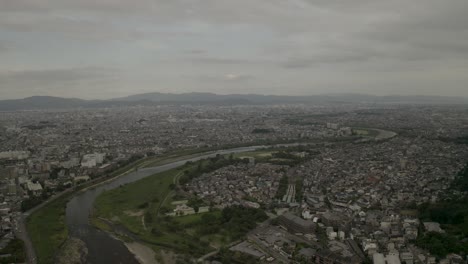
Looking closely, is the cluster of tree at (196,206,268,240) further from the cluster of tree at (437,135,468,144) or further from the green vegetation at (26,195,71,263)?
the cluster of tree at (437,135,468,144)

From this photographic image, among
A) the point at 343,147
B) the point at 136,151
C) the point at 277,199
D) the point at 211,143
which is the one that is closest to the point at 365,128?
the point at 343,147

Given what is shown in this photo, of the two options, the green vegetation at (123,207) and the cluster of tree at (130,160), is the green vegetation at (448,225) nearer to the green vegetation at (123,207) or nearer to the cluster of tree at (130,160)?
the green vegetation at (123,207)

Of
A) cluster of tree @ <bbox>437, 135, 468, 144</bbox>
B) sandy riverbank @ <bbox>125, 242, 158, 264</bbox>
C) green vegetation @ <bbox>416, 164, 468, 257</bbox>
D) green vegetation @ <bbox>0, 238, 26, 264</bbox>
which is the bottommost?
sandy riverbank @ <bbox>125, 242, 158, 264</bbox>

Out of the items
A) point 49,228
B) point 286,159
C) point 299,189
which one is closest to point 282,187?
point 299,189

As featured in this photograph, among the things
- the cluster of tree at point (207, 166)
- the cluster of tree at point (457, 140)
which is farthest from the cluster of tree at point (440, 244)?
the cluster of tree at point (457, 140)

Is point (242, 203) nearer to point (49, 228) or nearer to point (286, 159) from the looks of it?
point (49, 228)

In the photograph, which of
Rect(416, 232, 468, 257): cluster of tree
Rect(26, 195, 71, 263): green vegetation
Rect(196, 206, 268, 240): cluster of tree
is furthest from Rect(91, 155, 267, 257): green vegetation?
Rect(416, 232, 468, 257): cluster of tree
